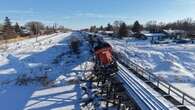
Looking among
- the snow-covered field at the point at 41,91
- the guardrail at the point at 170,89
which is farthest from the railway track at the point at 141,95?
the snow-covered field at the point at 41,91

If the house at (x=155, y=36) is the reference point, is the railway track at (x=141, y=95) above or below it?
above

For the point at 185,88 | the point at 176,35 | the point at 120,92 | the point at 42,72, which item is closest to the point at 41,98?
the point at 120,92

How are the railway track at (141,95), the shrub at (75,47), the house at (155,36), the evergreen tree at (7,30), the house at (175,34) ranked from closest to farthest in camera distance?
the railway track at (141,95), the shrub at (75,47), the evergreen tree at (7,30), the house at (155,36), the house at (175,34)

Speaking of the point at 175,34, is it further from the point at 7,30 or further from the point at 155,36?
the point at 7,30

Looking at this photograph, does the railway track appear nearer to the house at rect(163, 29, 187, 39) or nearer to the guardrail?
the guardrail

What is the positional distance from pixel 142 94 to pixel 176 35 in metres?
80.5

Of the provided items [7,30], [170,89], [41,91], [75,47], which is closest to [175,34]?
[7,30]

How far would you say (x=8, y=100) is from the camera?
1759 centimetres

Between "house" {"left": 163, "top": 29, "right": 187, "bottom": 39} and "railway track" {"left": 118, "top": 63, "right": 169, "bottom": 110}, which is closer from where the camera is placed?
"railway track" {"left": 118, "top": 63, "right": 169, "bottom": 110}

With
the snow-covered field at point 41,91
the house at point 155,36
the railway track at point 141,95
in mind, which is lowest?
the house at point 155,36

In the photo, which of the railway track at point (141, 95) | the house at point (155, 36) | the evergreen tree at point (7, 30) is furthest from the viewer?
the house at point (155, 36)

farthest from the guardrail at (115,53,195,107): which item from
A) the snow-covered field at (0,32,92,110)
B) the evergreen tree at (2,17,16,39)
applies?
the evergreen tree at (2,17,16,39)

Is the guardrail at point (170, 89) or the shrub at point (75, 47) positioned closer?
the guardrail at point (170, 89)

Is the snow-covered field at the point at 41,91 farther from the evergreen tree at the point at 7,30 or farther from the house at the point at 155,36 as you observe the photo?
the house at the point at 155,36
